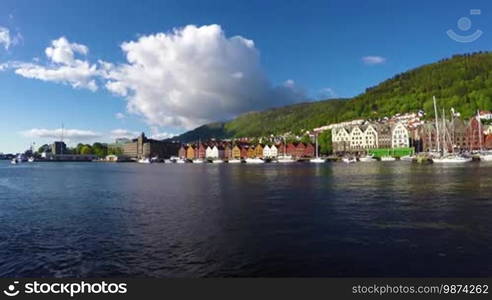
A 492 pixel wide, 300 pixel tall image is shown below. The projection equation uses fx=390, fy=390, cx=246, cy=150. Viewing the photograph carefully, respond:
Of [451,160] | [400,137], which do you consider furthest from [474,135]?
[451,160]

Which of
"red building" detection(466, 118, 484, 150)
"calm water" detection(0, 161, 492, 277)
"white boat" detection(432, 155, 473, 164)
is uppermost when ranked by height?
"red building" detection(466, 118, 484, 150)

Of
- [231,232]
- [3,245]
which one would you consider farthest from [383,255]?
[3,245]

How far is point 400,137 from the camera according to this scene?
7662 inches

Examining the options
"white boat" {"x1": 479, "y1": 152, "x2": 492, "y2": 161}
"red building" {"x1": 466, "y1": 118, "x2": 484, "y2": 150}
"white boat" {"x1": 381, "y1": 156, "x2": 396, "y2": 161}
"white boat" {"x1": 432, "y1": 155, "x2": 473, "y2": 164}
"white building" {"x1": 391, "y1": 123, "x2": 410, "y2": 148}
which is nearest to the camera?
"white boat" {"x1": 432, "y1": 155, "x2": 473, "y2": 164}

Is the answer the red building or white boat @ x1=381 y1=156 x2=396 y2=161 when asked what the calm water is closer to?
white boat @ x1=381 y1=156 x2=396 y2=161

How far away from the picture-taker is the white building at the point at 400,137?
192 m

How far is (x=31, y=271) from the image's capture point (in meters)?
14.4

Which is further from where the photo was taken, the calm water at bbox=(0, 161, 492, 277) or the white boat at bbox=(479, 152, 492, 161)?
the white boat at bbox=(479, 152, 492, 161)

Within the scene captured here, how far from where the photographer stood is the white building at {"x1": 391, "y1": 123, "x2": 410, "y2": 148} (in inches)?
7544

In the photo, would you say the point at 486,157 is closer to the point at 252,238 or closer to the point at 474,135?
the point at 474,135

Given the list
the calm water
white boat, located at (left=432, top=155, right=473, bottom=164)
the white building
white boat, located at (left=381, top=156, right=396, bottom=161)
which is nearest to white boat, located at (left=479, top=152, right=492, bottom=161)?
white boat, located at (left=432, top=155, right=473, bottom=164)

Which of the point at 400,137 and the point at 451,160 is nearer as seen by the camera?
the point at 451,160

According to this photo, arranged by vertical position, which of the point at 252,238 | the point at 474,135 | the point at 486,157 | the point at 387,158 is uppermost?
the point at 474,135

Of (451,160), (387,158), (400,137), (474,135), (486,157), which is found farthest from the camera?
(400,137)
